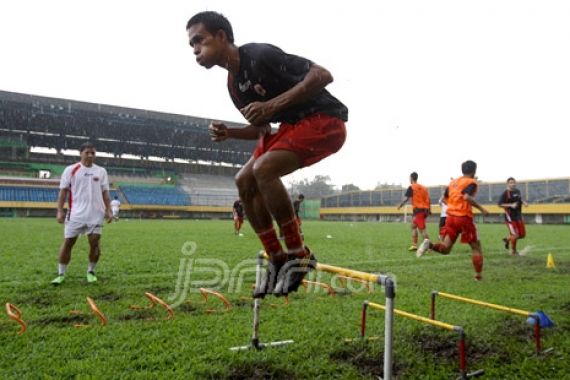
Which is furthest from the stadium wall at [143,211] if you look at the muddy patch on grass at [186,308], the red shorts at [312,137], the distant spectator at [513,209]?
the red shorts at [312,137]

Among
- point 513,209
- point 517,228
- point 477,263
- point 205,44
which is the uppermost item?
point 205,44

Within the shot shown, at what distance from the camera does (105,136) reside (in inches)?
1866

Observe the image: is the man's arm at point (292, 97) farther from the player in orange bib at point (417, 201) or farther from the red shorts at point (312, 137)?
the player in orange bib at point (417, 201)

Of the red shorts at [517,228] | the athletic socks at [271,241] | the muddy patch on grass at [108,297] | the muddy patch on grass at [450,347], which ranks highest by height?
the athletic socks at [271,241]

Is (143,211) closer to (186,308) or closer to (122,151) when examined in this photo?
(122,151)

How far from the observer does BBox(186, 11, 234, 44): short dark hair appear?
8.73ft

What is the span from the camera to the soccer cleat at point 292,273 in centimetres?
282

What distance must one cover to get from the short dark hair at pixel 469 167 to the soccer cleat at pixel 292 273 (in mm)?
5367

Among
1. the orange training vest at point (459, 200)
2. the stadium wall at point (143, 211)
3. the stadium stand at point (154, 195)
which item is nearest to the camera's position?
the orange training vest at point (459, 200)

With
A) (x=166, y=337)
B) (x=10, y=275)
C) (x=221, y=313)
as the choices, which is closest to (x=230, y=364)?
(x=166, y=337)

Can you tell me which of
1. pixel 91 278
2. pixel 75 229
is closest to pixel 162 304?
pixel 91 278

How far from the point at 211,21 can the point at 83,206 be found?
4823mm

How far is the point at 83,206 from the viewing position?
21.6ft

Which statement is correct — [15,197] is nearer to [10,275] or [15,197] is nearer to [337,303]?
[10,275]
